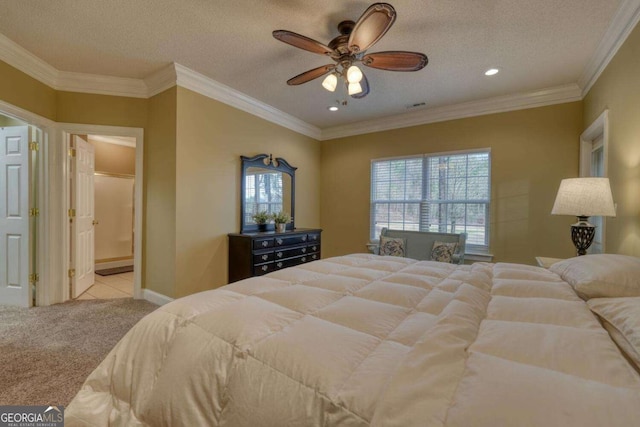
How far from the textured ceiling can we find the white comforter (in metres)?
2.02

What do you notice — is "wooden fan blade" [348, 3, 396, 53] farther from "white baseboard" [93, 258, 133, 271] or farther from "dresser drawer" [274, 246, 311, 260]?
"white baseboard" [93, 258, 133, 271]

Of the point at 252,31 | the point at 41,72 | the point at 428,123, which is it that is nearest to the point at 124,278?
the point at 41,72

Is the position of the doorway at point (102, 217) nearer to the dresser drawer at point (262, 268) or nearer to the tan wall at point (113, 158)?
the tan wall at point (113, 158)

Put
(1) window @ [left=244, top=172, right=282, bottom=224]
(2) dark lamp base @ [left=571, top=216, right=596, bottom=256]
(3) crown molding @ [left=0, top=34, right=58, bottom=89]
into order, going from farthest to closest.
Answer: (1) window @ [left=244, top=172, right=282, bottom=224]
(3) crown molding @ [left=0, top=34, right=58, bottom=89]
(2) dark lamp base @ [left=571, top=216, right=596, bottom=256]

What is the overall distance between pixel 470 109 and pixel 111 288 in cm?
570

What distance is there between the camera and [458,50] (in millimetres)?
2602

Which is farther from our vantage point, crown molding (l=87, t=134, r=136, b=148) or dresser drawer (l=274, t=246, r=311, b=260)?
crown molding (l=87, t=134, r=136, b=148)

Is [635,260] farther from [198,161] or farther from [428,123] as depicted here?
[198,161]

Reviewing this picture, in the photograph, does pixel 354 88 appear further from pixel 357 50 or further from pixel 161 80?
pixel 161 80

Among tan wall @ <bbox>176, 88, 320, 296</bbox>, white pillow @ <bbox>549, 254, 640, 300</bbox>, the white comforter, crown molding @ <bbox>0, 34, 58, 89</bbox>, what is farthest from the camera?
tan wall @ <bbox>176, 88, 320, 296</bbox>

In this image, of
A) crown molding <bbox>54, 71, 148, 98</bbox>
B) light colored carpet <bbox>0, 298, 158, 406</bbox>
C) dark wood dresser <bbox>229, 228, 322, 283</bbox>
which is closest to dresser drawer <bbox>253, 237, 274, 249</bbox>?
dark wood dresser <bbox>229, 228, 322, 283</bbox>

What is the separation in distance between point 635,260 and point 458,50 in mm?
2180

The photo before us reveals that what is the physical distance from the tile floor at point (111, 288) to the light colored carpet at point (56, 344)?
0.27 m

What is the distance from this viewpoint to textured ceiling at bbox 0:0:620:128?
6.86 feet
